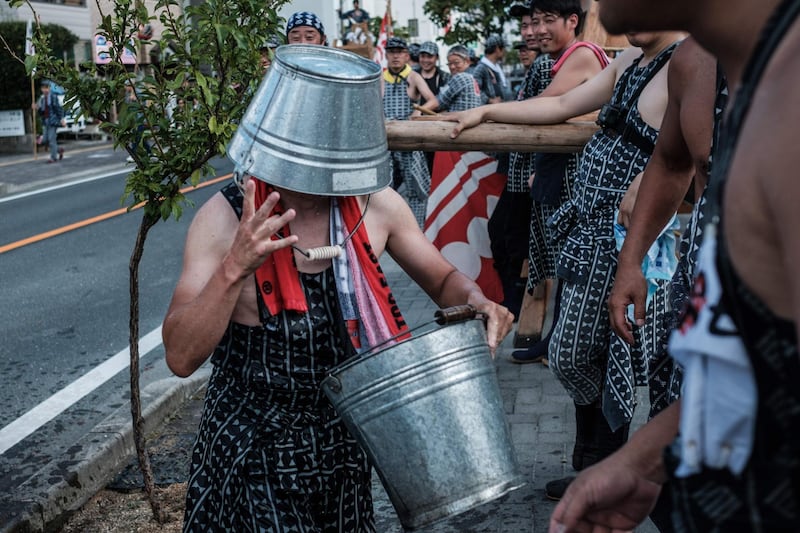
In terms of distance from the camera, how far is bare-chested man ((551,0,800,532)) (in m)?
1.05

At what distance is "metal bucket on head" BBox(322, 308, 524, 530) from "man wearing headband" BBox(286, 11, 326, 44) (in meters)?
5.99

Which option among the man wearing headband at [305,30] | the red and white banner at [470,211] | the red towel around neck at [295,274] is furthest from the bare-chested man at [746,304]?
the man wearing headband at [305,30]

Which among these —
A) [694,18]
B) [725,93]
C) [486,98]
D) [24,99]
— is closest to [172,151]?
[725,93]

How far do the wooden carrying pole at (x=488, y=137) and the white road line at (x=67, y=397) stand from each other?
2.42 metres

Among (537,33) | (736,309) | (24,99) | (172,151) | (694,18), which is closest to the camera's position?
(736,309)

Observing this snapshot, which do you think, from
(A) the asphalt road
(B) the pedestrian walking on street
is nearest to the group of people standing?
(A) the asphalt road

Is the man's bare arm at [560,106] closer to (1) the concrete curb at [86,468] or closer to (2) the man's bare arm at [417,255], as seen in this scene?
(2) the man's bare arm at [417,255]

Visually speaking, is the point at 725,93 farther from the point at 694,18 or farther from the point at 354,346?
the point at 694,18

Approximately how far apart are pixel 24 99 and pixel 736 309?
25599mm

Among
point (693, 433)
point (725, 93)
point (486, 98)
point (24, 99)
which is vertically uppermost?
point (725, 93)

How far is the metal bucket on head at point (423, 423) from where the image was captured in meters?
2.18

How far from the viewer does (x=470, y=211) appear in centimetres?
651

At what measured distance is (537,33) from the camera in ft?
19.0

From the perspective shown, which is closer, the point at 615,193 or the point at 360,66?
the point at 360,66
